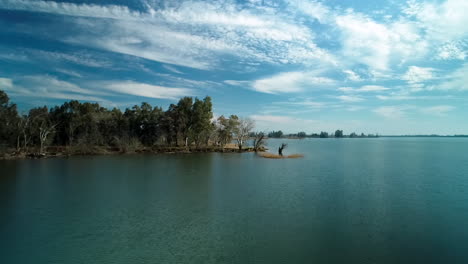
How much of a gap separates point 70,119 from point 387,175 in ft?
186

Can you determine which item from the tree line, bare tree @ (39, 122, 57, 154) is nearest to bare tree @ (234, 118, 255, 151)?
the tree line

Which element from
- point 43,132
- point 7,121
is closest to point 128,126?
point 43,132

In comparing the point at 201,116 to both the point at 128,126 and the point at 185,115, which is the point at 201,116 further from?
the point at 128,126

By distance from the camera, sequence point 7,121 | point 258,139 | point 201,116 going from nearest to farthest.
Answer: point 7,121 → point 201,116 → point 258,139

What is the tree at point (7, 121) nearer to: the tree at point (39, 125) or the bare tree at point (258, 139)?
the tree at point (39, 125)

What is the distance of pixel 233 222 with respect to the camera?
38.4ft

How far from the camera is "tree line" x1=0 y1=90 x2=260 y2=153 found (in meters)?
49.0

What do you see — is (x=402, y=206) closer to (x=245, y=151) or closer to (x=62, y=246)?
(x=62, y=246)

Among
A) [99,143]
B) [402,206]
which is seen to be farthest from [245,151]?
[402,206]

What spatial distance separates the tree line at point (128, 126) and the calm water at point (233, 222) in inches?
1238

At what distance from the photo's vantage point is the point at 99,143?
174 ft

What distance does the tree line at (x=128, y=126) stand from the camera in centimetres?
4900

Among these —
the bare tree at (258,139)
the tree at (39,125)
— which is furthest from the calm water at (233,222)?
the bare tree at (258,139)

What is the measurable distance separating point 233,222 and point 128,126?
5092 centimetres
